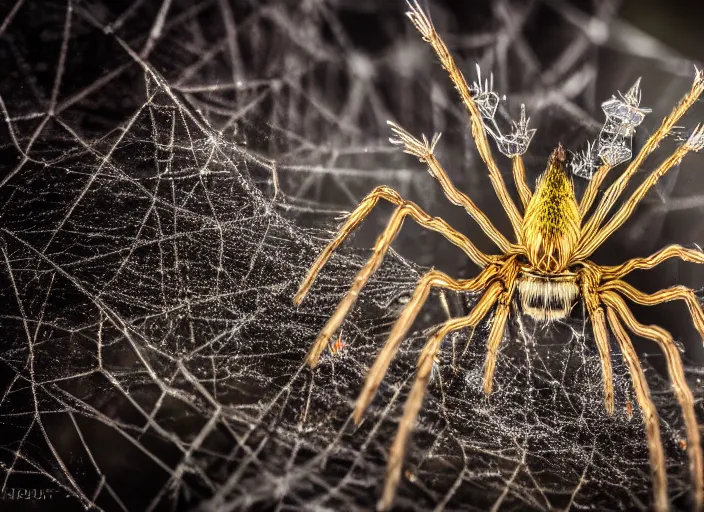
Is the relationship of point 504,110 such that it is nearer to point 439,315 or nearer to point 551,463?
point 439,315

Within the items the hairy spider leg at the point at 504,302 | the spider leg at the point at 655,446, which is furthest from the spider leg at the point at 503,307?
the spider leg at the point at 655,446

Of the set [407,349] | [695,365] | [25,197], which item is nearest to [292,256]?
[407,349]

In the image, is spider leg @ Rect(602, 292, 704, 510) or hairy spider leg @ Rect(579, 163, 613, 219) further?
hairy spider leg @ Rect(579, 163, 613, 219)

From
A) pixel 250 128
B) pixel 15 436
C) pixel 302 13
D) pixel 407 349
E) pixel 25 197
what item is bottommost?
pixel 15 436

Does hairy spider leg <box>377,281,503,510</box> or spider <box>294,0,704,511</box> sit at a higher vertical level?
spider <box>294,0,704,511</box>

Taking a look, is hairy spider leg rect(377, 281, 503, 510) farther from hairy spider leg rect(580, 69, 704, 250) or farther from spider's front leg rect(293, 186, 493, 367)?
hairy spider leg rect(580, 69, 704, 250)

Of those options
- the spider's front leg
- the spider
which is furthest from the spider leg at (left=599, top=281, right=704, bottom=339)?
the spider's front leg

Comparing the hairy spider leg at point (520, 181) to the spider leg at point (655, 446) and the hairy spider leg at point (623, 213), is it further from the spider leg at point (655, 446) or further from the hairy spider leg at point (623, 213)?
the spider leg at point (655, 446)
